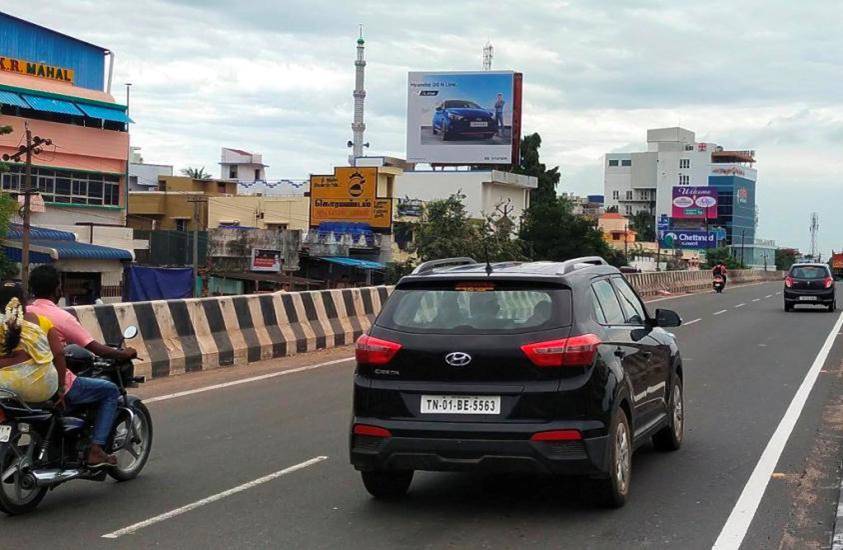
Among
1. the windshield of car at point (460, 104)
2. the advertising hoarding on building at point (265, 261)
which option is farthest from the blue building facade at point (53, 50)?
the windshield of car at point (460, 104)

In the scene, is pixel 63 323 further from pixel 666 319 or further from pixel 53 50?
pixel 53 50

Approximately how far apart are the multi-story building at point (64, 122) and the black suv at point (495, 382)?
146ft

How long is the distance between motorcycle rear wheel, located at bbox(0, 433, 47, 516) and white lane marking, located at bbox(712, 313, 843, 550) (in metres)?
4.27

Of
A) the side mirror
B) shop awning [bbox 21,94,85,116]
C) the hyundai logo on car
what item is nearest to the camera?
the hyundai logo on car

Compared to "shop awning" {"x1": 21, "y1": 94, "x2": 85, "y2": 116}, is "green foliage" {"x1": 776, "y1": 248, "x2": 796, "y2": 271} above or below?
below

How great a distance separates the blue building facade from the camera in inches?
1887

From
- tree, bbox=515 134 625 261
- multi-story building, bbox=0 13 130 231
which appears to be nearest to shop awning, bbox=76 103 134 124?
multi-story building, bbox=0 13 130 231

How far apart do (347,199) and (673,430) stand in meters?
61.5

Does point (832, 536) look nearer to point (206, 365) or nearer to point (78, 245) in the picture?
point (206, 365)

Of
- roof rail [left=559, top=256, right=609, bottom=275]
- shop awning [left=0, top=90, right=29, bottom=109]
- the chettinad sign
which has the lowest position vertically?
roof rail [left=559, top=256, right=609, bottom=275]

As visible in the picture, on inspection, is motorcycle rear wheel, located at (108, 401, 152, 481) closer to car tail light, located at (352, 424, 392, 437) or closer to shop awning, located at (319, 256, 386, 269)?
car tail light, located at (352, 424, 392, 437)

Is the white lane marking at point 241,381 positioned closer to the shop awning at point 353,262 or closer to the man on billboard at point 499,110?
the shop awning at point 353,262

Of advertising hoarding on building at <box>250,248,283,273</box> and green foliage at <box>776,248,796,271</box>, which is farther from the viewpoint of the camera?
green foliage at <box>776,248,796,271</box>

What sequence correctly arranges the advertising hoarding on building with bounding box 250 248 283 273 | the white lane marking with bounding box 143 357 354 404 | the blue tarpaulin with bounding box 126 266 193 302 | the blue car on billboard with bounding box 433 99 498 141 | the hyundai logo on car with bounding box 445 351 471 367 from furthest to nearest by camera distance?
the blue car on billboard with bounding box 433 99 498 141
the advertising hoarding on building with bounding box 250 248 283 273
the blue tarpaulin with bounding box 126 266 193 302
the white lane marking with bounding box 143 357 354 404
the hyundai logo on car with bounding box 445 351 471 367
